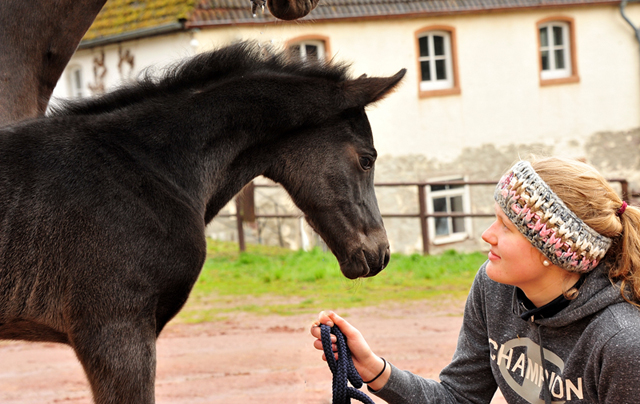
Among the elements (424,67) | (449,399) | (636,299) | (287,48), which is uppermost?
(424,67)

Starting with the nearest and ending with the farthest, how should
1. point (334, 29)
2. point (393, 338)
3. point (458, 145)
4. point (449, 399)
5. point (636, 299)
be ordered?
point (636, 299) → point (449, 399) → point (393, 338) → point (334, 29) → point (458, 145)

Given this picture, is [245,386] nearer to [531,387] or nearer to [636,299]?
[531,387]

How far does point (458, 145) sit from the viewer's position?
16.5m

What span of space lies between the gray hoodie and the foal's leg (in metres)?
0.96

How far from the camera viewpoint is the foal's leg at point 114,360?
226cm

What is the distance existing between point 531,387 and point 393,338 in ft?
16.2

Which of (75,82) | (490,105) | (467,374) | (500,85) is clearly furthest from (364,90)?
(75,82)

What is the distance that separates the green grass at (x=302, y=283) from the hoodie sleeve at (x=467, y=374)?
5692 mm

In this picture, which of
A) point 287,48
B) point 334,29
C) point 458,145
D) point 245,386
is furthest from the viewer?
point 458,145

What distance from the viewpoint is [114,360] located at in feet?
7.43

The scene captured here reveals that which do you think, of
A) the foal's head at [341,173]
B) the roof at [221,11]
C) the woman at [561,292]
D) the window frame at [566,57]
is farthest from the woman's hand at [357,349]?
the window frame at [566,57]

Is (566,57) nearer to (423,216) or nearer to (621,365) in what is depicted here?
(423,216)

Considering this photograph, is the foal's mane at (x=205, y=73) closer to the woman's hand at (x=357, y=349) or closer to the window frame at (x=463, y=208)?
the woman's hand at (x=357, y=349)

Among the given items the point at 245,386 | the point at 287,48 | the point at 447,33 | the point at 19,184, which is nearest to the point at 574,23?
the point at 447,33
